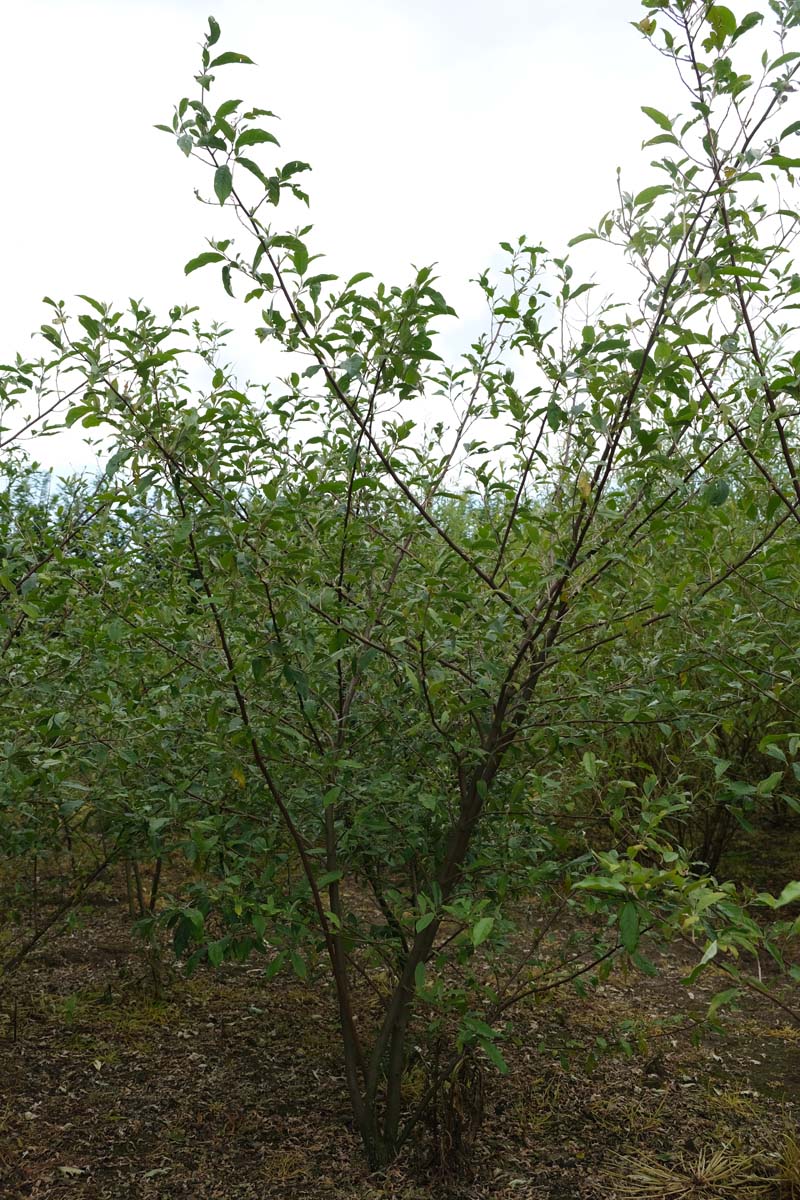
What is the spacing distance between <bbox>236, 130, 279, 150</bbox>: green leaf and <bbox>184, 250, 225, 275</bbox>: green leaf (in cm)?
23

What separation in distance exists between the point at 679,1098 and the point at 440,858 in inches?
62.1

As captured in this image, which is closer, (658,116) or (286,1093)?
(658,116)

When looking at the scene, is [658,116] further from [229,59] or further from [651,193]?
[229,59]

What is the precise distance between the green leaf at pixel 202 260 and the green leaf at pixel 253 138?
0.23 metres

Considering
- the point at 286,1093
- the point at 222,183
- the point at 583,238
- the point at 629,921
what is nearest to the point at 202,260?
the point at 222,183

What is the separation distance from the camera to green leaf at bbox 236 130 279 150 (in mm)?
1903

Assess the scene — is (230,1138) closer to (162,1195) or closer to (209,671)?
(162,1195)

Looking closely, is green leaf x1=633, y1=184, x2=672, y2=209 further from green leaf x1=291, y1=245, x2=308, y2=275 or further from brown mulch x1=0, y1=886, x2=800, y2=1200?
brown mulch x1=0, y1=886, x2=800, y2=1200

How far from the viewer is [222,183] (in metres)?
1.91

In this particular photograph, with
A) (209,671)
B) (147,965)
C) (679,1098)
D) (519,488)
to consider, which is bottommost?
(679,1098)

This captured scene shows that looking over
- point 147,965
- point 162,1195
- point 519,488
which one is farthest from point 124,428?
point 147,965


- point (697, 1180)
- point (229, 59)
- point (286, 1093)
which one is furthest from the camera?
point (286, 1093)

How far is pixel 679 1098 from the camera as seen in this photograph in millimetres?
3611

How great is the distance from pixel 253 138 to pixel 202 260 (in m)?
0.27
